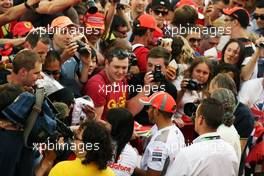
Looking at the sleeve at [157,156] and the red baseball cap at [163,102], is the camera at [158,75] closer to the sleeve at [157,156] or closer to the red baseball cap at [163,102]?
the red baseball cap at [163,102]

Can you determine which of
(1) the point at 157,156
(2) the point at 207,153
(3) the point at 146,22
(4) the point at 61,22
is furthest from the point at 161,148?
(3) the point at 146,22

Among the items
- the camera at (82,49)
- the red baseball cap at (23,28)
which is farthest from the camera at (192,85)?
the red baseball cap at (23,28)

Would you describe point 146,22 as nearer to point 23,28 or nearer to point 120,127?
point 23,28

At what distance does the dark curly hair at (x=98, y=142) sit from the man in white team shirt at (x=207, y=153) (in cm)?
88

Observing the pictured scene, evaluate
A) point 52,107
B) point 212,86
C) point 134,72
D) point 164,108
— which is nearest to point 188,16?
point 134,72

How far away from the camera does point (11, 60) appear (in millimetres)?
7781

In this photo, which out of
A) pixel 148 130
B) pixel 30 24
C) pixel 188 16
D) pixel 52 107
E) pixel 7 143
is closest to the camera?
pixel 7 143

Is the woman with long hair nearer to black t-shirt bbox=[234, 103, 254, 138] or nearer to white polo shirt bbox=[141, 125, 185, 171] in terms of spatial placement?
white polo shirt bbox=[141, 125, 185, 171]

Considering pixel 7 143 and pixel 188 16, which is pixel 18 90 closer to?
pixel 7 143

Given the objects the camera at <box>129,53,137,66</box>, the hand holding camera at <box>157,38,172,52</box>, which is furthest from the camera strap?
the hand holding camera at <box>157,38,172,52</box>

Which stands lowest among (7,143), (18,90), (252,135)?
(252,135)

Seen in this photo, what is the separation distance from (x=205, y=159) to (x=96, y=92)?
1895 mm

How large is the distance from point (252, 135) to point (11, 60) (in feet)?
8.69

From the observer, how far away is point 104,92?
26.5ft
